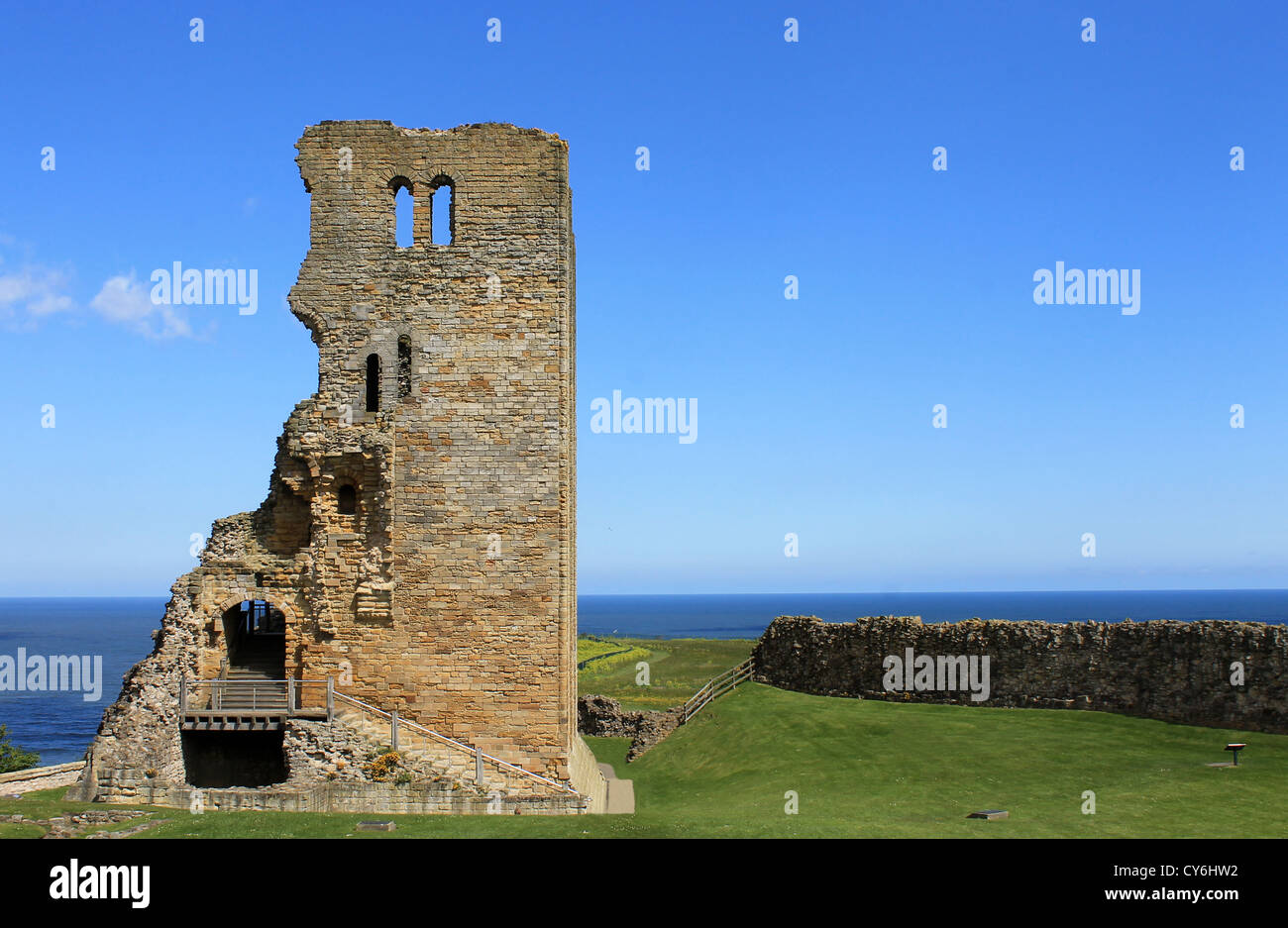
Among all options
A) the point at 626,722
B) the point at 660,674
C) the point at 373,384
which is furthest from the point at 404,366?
the point at 660,674

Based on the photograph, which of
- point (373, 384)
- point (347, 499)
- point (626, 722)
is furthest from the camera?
point (626, 722)

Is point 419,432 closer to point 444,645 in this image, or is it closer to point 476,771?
point 444,645

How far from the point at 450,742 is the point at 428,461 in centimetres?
569

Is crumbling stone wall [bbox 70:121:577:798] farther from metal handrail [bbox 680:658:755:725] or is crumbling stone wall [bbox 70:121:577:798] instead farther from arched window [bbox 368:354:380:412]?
metal handrail [bbox 680:658:755:725]

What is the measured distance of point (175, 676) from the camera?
66.5 ft

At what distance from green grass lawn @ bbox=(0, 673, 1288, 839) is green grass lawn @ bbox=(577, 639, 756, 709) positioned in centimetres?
1571

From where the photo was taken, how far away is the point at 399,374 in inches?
840

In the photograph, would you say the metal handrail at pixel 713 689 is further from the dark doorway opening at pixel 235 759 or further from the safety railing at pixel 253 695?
the safety railing at pixel 253 695

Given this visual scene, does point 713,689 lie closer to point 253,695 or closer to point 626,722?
point 626,722

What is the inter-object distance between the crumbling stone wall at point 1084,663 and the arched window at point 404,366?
53.2ft

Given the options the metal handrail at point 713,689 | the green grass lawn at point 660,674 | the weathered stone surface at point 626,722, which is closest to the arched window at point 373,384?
the weathered stone surface at point 626,722
